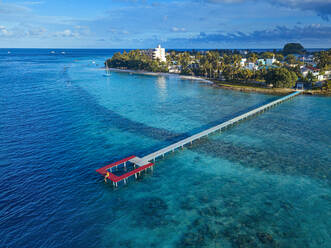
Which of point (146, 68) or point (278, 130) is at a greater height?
point (146, 68)

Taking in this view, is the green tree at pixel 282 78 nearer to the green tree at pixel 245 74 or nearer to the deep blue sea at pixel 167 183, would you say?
the green tree at pixel 245 74

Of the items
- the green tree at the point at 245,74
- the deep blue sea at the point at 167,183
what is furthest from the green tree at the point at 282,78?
the deep blue sea at the point at 167,183

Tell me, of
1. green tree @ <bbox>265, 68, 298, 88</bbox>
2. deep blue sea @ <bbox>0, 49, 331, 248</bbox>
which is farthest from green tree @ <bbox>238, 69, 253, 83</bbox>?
deep blue sea @ <bbox>0, 49, 331, 248</bbox>

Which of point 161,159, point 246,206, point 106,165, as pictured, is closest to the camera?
point 246,206

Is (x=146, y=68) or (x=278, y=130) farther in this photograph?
(x=146, y=68)

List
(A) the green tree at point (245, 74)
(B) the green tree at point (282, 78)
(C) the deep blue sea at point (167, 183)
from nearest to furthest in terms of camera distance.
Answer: (C) the deep blue sea at point (167, 183), (B) the green tree at point (282, 78), (A) the green tree at point (245, 74)

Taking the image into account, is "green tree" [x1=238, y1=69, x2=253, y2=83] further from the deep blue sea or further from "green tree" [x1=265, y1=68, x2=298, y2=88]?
the deep blue sea

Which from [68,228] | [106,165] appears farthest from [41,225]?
[106,165]

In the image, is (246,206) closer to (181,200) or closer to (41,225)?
(181,200)

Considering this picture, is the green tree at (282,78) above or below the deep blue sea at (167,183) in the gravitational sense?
above
